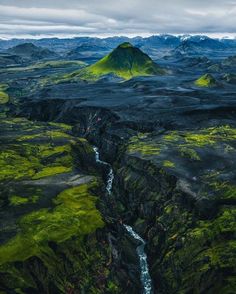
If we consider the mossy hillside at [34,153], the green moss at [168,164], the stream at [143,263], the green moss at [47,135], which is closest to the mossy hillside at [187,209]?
the green moss at [168,164]

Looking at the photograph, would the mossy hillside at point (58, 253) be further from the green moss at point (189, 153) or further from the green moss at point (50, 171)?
the green moss at point (189, 153)

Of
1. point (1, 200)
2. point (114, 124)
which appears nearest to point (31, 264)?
point (1, 200)

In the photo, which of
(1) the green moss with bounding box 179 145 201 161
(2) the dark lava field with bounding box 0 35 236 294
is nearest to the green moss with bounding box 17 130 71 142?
(2) the dark lava field with bounding box 0 35 236 294

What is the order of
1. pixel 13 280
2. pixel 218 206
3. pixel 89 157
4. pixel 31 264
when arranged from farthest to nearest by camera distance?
pixel 89 157 < pixel 218 206 < pixel 31 264 < pixel 13 280

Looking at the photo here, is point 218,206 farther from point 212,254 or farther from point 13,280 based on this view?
point 13,280

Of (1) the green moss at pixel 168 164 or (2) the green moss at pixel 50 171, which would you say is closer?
(2) the green moss at pixel 50 171

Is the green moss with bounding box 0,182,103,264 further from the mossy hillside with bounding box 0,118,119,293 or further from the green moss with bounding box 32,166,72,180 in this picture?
the green moss with bounding box 32,166,72,180

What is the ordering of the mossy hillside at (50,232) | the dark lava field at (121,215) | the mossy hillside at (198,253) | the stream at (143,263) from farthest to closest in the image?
the stream at (143,263)
the mossy hillside at (198,253)
the dark lava field at (121,215)
the mossy hillside at (50,232)

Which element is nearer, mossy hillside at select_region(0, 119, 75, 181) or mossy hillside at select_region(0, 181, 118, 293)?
mossy hillside at select_region(0, 181, 118, 293)
